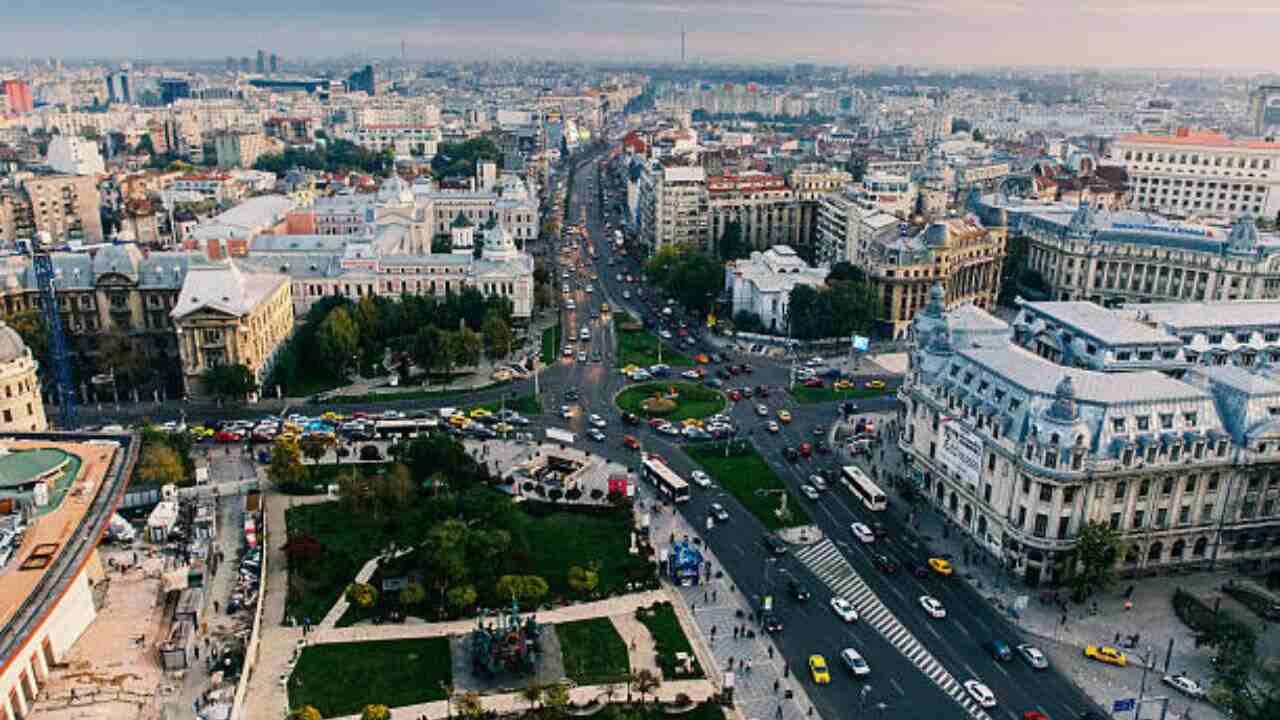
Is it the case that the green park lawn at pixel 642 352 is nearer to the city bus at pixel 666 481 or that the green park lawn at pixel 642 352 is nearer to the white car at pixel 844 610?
the city bus at pixel 666 481

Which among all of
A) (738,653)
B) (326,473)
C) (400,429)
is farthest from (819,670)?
(400,429)

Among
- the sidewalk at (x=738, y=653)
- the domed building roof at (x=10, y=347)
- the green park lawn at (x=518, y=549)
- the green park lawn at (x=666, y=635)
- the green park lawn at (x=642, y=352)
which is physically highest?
the domed building roof at (x=10, y=347)

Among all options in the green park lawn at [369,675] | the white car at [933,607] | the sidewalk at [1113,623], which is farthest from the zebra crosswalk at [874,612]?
the green park lawn at [369,675]

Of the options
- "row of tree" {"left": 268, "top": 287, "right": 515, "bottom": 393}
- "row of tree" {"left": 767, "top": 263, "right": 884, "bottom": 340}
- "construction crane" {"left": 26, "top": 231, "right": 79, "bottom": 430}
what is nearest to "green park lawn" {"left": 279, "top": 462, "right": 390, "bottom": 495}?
"row of tree" {"left": 268, "top": 287, "right": 515, "bottom": 393}

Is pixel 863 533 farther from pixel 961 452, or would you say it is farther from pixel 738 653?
pixel 738 653

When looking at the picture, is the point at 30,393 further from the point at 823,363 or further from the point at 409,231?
Result: the point at 823,363

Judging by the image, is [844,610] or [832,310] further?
[832,310]

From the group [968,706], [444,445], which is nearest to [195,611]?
[444,445]

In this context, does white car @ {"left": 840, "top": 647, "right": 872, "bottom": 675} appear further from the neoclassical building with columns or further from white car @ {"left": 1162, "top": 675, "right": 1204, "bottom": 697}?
white car @ {"left": 1162, "top": 675, "right": 1204, "bottom": 697}
